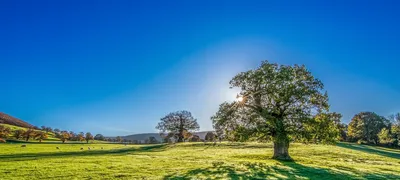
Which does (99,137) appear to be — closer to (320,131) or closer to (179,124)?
(179,124)

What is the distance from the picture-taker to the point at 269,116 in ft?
100

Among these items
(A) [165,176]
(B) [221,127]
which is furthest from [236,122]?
(A) [165,176]

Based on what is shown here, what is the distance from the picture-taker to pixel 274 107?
104 feet

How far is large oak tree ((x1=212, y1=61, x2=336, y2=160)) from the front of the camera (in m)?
30.3

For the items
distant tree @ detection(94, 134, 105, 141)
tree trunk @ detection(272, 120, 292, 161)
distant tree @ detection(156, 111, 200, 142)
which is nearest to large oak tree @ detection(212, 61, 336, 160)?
tree trunk @ detection(272, 120, 292, 161)

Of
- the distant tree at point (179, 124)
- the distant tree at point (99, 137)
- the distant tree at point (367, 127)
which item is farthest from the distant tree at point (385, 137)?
the distant tree at point (99, 137)

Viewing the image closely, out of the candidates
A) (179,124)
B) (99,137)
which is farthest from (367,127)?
(99,137)

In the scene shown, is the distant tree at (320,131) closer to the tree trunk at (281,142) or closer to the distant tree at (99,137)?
the tree trunk at (281,142)

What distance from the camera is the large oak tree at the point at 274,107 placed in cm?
3031

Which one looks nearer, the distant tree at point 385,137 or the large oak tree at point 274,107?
the large oak tree at point 274,107

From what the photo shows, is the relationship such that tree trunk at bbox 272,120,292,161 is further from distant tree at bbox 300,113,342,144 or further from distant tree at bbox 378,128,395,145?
distant tree at bbox 378,128,395,145

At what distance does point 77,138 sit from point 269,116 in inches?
4524

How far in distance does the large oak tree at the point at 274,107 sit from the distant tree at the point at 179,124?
202 feet

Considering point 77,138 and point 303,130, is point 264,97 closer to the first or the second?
point 303,130
